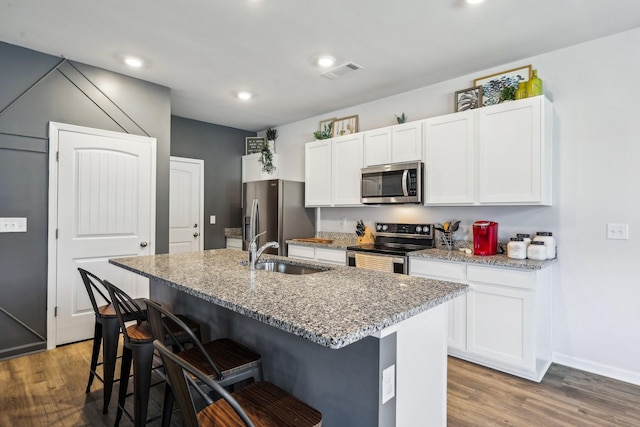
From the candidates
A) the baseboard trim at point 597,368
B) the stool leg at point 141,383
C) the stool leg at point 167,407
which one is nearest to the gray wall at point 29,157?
the stool leg at point 141,383

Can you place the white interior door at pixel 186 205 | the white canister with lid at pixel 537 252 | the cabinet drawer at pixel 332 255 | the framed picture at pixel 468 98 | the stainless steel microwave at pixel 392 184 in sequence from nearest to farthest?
the white canister with lid at pixel 537 252
the framed picture at pixel 468 98
the stainless steel microwave at pixel 392 184
the cabinet drawer at pixel 332 255
the white interior door at pixel 186 205

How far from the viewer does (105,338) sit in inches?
81.8

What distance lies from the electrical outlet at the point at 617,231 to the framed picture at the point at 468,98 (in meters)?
1.51

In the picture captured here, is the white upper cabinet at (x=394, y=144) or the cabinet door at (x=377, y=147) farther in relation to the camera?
the cabinet door at (x=377, y=147)

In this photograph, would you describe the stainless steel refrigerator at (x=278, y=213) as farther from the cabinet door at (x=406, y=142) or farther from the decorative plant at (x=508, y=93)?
the decorative plant at (x=508, y=93)

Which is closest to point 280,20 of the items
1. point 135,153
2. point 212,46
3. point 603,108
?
point 212,46

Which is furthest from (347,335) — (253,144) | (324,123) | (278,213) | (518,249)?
(253,144)

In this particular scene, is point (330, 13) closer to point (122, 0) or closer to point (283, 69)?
point (283, 69)

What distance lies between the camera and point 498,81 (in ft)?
10.6

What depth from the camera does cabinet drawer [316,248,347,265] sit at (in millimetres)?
3871

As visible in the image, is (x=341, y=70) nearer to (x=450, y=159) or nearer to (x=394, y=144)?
(x=394, y=144)

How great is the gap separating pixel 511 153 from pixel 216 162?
163 inches

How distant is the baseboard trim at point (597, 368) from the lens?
2.59m

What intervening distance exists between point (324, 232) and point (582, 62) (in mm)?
3274
